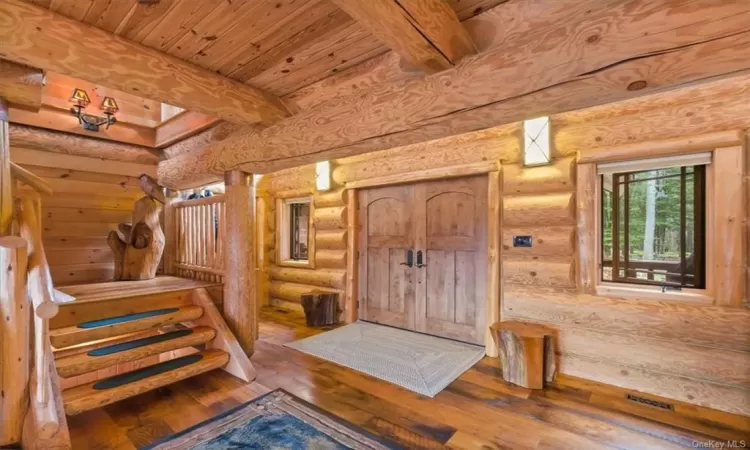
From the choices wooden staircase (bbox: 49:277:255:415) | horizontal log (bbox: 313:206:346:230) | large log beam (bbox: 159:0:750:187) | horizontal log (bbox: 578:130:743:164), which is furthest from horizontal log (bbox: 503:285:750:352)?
wooden staircase (bbox: 49:277:255:415)

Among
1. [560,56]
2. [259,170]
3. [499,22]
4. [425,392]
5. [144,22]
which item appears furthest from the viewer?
[259,170]

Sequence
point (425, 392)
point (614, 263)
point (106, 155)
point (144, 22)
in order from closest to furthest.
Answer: point (144, 22)
point (425, 392)
point (614, 263)
point (106, 155)

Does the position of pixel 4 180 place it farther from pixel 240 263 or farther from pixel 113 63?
pixel 240 263

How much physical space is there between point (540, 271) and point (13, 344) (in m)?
3.99

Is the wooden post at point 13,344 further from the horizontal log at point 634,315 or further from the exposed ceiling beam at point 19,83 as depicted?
the horizontal log at point 634,315

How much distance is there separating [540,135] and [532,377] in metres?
2.21

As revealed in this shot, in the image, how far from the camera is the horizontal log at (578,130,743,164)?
95.8 inches

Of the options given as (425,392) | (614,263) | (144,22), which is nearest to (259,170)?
(144,22)

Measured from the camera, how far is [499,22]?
5.73 feet

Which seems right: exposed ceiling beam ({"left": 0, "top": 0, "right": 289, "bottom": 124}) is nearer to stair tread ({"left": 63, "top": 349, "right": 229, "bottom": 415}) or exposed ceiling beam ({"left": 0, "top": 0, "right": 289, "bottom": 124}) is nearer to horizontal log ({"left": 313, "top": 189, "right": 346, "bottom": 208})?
stair tread ({"left": 63, "top": 349, "right": 229, "bottom": 415})

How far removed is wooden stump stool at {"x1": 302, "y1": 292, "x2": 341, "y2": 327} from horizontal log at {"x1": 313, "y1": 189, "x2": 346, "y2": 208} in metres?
1.36

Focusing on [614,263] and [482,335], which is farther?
[482,335]

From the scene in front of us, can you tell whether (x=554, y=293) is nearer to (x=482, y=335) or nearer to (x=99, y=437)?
(x=482, y=335)

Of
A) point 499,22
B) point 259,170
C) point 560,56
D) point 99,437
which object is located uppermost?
point 499,22
